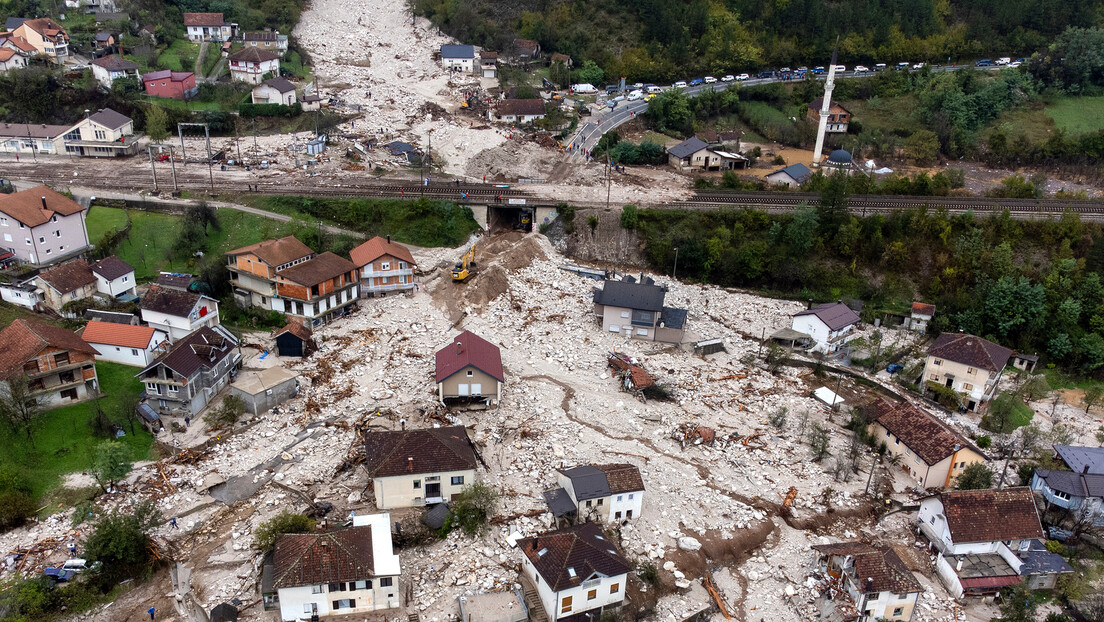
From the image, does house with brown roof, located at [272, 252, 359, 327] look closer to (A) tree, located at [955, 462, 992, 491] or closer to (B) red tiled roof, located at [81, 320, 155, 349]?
(B) red tiled roof, located at [81, 320, 155, 349]

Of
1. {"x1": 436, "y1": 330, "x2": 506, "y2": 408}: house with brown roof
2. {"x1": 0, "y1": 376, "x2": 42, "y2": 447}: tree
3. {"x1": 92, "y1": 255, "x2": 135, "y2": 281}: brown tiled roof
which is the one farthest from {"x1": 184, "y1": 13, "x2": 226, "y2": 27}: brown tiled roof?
{"x1": 436, "y1": 330, "x2": 506, "y2": 408}: house with brown roof

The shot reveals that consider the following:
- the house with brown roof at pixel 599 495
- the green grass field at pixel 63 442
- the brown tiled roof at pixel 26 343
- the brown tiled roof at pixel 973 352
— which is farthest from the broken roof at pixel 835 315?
the brown tiled roof at pixel 26 343

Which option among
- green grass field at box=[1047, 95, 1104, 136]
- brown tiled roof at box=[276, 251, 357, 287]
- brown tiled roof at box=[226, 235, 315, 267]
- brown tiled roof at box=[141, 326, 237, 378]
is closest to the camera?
brown tiled roof at box=[141, 326, 237, 378]

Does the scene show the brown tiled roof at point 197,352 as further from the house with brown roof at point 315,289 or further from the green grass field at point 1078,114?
the green grass field at point 1078,114

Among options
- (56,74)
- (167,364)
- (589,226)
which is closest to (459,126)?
(589,226)

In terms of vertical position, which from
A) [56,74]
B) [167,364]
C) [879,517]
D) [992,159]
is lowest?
[879,517]

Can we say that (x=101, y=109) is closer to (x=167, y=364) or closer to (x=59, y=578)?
(x=167, y=364)
